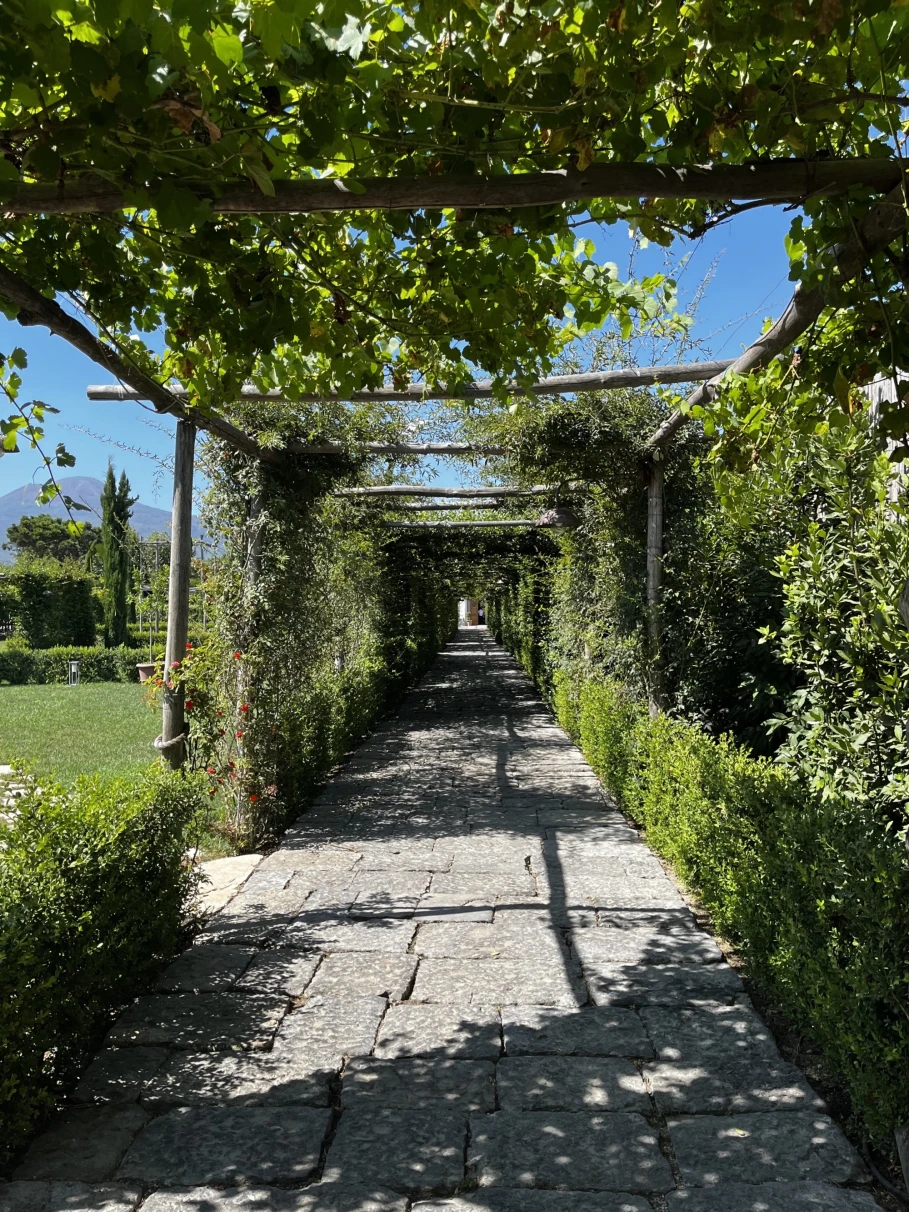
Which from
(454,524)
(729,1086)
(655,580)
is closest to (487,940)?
(729,1086)

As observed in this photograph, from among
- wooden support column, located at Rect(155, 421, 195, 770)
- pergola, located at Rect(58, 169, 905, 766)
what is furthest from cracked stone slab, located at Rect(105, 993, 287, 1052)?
pergola, located at Rect(58, 169, 905, 766)

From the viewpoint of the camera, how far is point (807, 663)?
12.9ft

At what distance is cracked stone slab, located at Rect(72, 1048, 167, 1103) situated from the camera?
2.62 m

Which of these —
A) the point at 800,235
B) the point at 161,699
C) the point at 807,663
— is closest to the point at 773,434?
the point at 800,235

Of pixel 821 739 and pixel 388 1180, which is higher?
pixel 821 739

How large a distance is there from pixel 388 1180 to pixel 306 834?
3.58 metres

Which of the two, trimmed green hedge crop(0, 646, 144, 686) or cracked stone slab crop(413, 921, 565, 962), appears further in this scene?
trimmed green hedge crop(0, 646, 144, 686)

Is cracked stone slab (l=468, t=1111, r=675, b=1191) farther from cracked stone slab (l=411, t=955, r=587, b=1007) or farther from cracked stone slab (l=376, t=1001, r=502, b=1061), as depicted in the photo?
cracked stone slab (l=411, t=955, r=587, b=1007)

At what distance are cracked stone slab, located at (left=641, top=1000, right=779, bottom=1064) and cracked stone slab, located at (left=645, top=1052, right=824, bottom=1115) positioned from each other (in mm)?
47

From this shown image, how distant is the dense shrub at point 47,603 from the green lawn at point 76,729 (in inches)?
225

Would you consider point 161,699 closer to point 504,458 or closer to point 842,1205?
point 504,458

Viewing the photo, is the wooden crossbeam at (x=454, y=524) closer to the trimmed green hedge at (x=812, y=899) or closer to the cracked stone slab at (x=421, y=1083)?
the trimmed green hedge at (x=812, y=899)

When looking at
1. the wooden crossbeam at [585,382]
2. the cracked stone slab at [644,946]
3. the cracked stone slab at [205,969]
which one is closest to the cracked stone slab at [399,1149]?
the cracked stone slab at [205,969]

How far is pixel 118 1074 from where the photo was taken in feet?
8.99
